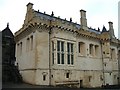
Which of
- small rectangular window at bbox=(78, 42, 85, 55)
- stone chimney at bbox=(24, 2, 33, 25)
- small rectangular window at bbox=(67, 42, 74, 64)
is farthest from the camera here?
small rectangular window at bbox=(78, 42, 85, 55)

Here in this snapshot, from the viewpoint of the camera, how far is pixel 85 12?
38.2m

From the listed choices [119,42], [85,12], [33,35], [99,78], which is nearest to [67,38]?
[33,35]

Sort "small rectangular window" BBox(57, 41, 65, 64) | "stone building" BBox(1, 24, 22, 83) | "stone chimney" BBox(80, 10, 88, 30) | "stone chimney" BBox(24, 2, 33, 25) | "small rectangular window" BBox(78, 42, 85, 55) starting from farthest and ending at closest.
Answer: "stone chimney" BBox(80, 10, 88, 30) → "small rectangular window" BBox(78, 42, 85, 55) → "stone building" BBox(1, 24, 22, 83) → "stone chimney" BBox(24, 2, 33, 25) → "small rectangular window" BBox(57, 41, 65, 64)

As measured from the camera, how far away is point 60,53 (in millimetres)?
30422

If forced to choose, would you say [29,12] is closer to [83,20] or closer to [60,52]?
[60,52]

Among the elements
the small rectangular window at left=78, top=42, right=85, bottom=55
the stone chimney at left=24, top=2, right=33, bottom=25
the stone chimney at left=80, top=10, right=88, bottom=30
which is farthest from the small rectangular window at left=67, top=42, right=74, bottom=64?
the stone chimney at left=24, top=2, right=33, bottom=25

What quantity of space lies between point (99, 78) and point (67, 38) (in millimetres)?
11755

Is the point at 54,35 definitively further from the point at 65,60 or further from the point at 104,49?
the point at 104,49

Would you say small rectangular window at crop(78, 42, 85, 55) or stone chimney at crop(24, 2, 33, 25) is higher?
stone chimney at crop(24, 2, 33, 25)

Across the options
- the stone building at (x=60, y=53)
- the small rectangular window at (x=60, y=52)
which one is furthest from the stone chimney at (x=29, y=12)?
the small rectangular window at (x=60, y=52)

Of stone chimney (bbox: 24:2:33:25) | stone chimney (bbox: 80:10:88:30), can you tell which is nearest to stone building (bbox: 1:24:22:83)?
stone chimney (bbox: 24:2:33:25)

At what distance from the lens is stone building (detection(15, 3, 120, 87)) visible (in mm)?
28922

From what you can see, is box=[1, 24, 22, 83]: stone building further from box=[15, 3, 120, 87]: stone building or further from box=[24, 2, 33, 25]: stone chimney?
box=[24, 2, 33, 25]: stone chimney

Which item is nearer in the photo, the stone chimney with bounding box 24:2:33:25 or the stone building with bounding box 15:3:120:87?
the stone building with bounding box 15:3:120:87
